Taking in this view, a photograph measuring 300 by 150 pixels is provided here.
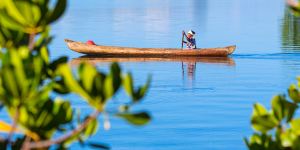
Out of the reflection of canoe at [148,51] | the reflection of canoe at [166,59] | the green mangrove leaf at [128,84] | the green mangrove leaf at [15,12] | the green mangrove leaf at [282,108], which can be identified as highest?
the reflection of canoe at [148,51]

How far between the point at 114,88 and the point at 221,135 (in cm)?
1217

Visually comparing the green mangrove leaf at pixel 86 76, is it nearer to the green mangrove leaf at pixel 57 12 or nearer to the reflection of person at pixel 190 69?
the green mangrove leaf at pixel 57 12

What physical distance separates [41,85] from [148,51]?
23.1m

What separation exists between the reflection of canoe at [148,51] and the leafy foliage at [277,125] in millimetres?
Result: 22555

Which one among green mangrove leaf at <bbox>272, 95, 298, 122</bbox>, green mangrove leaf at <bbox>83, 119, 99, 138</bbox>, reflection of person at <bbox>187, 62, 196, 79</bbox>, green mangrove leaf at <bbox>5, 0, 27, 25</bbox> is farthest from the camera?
reflection of person at <bbox>187, 62, 196, 79</bbox>

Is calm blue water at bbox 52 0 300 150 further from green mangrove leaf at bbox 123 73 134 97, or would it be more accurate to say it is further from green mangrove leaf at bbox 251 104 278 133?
green mangrove leaf at bbox 123 73 134 97

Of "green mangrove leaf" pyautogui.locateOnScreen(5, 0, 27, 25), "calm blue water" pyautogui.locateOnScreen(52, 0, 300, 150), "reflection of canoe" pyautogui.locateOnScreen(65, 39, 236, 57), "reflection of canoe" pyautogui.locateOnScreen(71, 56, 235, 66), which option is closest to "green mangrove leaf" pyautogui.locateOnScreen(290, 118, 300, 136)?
"green mangrove leaf" pyautogui.locateOnScreen(5, 0, 27, 25)

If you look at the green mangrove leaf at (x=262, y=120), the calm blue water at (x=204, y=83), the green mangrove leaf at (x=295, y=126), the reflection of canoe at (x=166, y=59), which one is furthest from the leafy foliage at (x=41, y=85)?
the reflection of canoe at (x=166, y=59)

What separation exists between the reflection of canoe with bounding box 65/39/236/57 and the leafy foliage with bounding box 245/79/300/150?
74.0 feet

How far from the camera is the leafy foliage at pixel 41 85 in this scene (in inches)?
99.8

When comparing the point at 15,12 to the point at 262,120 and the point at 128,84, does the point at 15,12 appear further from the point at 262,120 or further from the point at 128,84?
the point at 262,120

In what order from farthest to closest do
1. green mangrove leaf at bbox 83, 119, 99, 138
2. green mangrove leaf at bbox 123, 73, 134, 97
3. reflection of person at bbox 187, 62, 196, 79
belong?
reflection of person at bbox 187, 62, 196, 79 → green mangrove leaf at bbox 83, 119, 99, 138 → green mangrove leaf at bbox 123, 73, 134, 97

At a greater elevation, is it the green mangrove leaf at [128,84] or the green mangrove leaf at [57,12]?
the green mangrove leaf at [57,12]

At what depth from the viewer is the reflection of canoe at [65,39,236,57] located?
2594 cm
